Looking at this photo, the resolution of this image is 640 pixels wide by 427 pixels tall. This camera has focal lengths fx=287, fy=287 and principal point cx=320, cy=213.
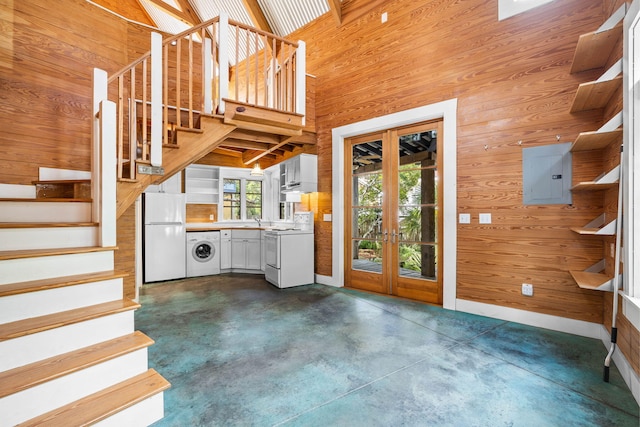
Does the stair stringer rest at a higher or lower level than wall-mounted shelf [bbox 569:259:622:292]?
higher

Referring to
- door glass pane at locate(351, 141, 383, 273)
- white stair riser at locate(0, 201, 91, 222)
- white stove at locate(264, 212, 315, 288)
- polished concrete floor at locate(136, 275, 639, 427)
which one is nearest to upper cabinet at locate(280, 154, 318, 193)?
white stove at locate(264, 212, 315, 288)

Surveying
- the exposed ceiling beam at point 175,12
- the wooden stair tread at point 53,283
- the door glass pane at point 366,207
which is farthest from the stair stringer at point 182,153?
the exposed ceiling beam at point 175,12

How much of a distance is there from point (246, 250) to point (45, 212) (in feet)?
11.7

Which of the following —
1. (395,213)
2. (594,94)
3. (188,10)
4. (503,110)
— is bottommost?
(395,213)

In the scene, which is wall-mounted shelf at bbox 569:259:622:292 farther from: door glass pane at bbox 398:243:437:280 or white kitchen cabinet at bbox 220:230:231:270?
white kitchen cabinet at bbox 220:230:231:270

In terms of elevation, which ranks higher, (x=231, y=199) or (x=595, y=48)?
(x=595, y=48)

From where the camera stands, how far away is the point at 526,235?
118 inches

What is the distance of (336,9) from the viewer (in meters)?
4.45

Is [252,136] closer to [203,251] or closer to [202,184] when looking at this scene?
[203,251]

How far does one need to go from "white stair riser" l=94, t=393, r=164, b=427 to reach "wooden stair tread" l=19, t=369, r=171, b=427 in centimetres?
4

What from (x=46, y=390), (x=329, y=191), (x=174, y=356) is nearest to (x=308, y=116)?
(x=329, y=191)

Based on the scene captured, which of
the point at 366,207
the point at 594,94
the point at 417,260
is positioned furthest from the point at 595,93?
the point at 366,207

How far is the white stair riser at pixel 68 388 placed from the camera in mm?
1282

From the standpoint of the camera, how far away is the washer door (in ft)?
17.3
